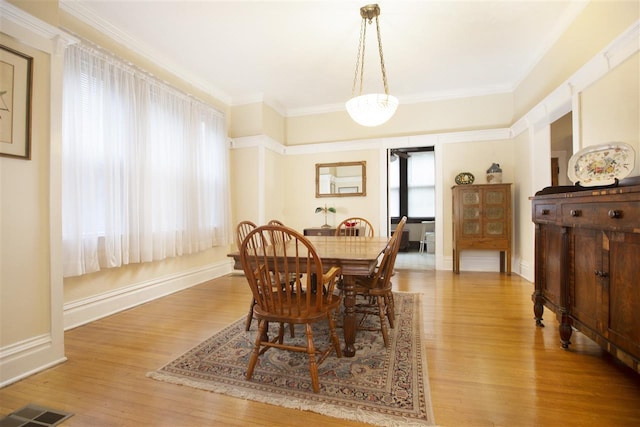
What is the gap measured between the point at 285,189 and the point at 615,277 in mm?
4826

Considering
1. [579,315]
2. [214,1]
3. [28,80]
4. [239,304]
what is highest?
[214,1]

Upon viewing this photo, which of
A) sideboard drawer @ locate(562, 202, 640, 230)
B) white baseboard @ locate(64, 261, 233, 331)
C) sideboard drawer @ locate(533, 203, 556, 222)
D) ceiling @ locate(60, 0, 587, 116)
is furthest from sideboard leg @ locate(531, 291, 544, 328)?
white baseboard @ locate(64, 261, 233, 331)

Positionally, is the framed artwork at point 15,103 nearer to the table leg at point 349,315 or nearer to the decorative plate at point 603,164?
the table leg at point 349,315

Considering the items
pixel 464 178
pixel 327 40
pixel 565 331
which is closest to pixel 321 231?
pixel 464 178

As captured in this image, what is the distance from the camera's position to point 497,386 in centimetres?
162

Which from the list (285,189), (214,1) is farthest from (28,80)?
(285,189)

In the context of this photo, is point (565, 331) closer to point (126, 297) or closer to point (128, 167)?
point (126, 297)

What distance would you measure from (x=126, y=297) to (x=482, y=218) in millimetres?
4694

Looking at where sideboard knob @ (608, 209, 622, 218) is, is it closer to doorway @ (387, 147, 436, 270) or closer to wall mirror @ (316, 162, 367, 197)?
Result: wall mirror @ (316, 162, 367, 197)

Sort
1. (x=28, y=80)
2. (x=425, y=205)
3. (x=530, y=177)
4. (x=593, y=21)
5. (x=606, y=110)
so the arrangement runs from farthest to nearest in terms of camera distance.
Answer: (x=425, y=205), (x=530, y=177), (x=593, y=21), (x=606, y=110), (x=28, y=80)

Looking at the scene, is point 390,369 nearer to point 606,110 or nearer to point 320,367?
point 320,367

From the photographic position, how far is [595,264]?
1737 mm

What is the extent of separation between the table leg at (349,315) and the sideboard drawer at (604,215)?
1.41 meters

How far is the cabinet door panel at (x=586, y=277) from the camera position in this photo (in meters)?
1.72
